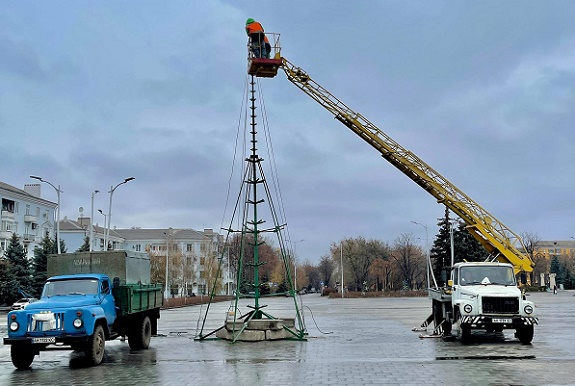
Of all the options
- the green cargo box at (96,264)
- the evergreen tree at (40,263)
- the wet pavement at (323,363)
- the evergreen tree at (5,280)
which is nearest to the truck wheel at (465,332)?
the wet pavement at (323,363)

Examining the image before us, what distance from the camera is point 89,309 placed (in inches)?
583

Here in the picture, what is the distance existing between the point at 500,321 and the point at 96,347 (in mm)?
10870

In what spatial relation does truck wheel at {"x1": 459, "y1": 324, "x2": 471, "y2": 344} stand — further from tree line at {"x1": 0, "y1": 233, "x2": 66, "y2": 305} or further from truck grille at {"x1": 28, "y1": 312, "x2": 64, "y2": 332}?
tree line at {"x1": 0, "y1": 233, "x2": 66, "y2": 305}

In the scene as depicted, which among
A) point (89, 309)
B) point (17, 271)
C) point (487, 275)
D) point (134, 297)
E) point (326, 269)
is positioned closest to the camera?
point (89, 309)

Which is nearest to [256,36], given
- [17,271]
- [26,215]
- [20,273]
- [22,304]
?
[22,304]

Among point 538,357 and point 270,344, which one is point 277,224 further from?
point 538,357

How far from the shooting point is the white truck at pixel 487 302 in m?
18.6

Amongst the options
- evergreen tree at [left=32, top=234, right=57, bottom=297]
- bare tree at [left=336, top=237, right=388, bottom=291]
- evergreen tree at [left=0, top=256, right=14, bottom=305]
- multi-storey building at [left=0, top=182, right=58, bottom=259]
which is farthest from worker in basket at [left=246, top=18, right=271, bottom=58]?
bare tree at [left=336, top=237, right=388, bottom=291]

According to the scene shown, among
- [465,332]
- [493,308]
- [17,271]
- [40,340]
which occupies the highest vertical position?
[17,271]

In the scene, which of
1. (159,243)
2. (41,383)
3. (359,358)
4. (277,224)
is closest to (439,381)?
(359,358)

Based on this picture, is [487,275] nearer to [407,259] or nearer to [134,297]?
[134,297]

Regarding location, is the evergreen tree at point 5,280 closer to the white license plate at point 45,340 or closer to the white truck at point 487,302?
the white license plate at point 45,340

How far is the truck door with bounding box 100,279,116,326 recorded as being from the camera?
16.0 meters

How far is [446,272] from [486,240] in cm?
400
